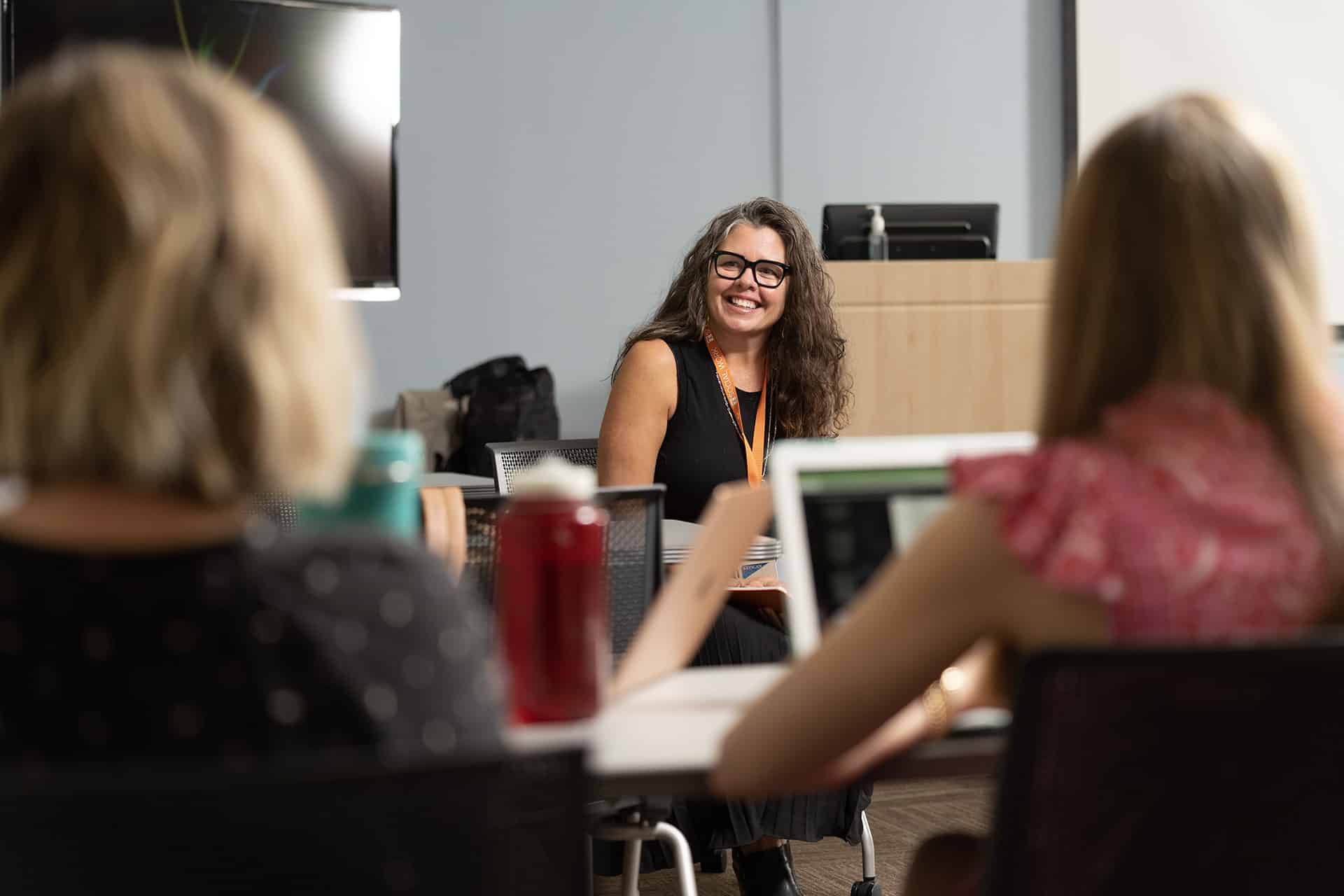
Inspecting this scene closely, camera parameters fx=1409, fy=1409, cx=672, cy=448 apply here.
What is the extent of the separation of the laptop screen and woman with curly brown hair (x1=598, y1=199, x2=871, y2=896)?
1.55 meters

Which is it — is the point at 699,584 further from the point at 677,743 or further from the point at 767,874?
the point at 767,874

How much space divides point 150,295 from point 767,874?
2001 mm

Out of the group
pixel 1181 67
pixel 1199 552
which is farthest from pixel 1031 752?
pixel 1181 67

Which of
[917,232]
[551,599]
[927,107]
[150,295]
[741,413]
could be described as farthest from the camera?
[927,107]

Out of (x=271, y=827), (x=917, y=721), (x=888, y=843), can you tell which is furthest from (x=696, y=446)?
(x=271, y=827)

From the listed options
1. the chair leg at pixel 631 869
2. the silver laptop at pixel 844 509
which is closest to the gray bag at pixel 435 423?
the chair leg at pixel 631 869

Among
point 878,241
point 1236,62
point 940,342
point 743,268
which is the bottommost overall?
point 940,342

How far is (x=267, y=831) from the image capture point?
66 cm

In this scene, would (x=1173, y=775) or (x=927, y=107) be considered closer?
(x=1173, y=775)

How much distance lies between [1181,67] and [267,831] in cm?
526

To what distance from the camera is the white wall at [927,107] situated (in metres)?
5.00

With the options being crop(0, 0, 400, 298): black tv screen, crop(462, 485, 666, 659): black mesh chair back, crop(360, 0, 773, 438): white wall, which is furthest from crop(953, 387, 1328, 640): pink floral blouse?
crop(360, 0, 773, 438): white wall

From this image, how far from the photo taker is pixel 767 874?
2.52 m

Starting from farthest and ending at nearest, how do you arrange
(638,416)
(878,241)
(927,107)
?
(927,107), (878,241), (638,416)
